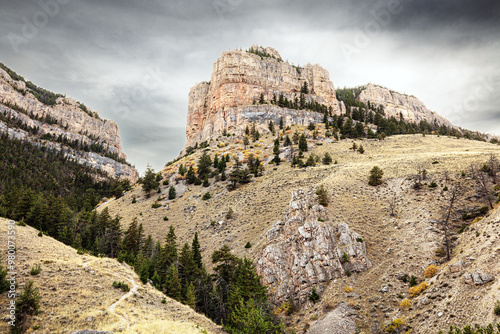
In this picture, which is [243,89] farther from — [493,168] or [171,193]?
[493,168]

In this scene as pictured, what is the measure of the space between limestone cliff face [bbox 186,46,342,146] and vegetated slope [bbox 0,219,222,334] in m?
102

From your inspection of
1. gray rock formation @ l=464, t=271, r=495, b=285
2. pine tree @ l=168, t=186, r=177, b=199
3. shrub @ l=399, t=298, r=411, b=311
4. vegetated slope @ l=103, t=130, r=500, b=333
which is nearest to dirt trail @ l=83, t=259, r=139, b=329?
vegetated slope @ l=103, t=130, r=500, b=333

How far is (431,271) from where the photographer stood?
89.1 feet

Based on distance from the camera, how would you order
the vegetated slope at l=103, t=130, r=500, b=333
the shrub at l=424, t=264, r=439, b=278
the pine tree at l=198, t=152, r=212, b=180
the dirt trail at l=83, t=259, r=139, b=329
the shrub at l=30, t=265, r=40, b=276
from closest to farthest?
1. the dirt trail at l=83, t=259, r=139, b=329
2. the shrub at l=30, t=265, r=40, b=276
3. the shrub at l=424, t=264, r=439, b=278
4. the vegetated slope at l=103, t=130, r=500, b=333
5. the pine tree at l=198, t=152, r=212, b=180

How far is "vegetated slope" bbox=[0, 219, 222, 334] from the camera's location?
16.8 meters

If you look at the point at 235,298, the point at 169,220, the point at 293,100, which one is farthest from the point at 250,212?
the point at 293,100

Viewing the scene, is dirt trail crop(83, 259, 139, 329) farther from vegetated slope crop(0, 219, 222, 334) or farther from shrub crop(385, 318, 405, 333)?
shrub crop(385, 318, 405, 333)

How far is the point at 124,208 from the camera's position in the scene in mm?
74562

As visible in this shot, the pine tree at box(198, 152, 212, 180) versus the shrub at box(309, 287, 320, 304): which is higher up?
the pine tree at box(198, 152, 212, 180)

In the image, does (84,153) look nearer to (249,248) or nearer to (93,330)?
(249,248)

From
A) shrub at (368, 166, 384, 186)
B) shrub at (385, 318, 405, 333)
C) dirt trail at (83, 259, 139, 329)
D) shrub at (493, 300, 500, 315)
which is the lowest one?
shrub at (385, 318, 405, 333)

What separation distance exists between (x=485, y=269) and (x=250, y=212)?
131 ft

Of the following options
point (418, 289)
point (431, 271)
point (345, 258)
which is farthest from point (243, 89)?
point (418, 289)

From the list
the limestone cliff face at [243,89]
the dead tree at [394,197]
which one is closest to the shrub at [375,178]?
the dead tree at [394,197]
